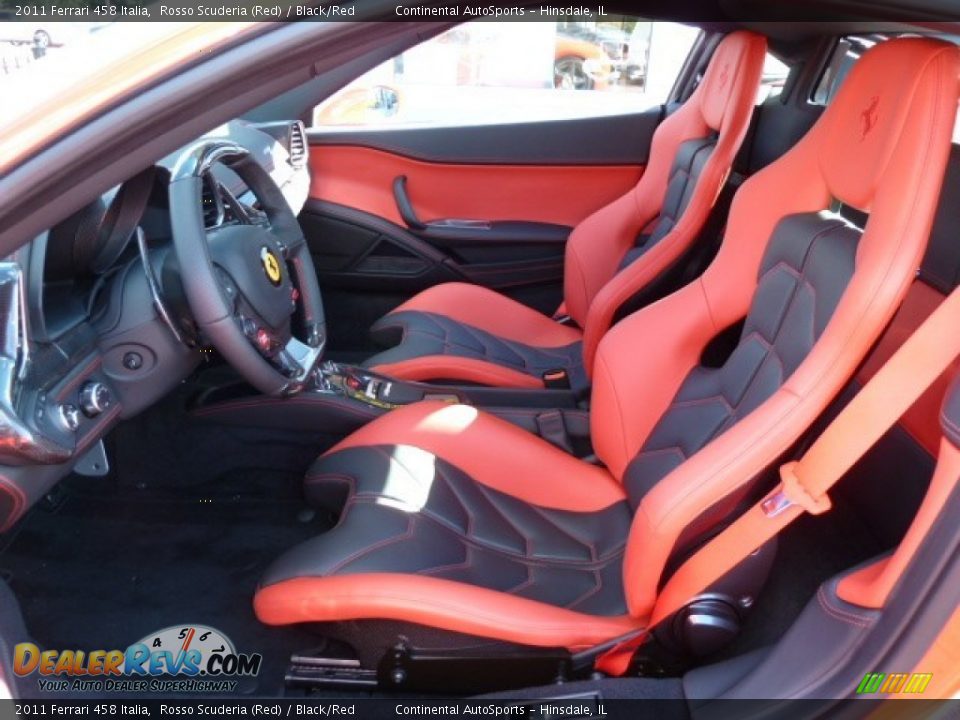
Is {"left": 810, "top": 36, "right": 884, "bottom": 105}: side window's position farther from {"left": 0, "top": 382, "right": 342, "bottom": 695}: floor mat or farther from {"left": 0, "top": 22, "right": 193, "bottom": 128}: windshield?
{"left": 0, "top": 22, "right": 193, "bottom": 128}: windshield

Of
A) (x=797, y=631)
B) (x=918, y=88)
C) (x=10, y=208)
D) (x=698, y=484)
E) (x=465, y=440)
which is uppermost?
(x=918, y=88)

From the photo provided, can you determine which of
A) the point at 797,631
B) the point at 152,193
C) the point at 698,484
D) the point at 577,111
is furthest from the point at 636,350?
the point at 577,111

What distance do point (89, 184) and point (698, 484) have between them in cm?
84

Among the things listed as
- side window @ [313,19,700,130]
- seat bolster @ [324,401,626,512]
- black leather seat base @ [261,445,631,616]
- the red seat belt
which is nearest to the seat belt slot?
seat bolster @ [324,401,626,512]

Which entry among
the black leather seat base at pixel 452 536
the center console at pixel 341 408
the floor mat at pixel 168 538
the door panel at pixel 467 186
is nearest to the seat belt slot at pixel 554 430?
the center console at pixel 341 408

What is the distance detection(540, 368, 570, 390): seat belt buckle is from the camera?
2.27 meters

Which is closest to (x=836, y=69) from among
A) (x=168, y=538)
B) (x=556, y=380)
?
(x=556, y=380)

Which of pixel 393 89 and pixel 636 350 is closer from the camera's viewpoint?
pixel 636 350

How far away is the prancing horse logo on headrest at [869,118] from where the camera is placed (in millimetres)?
1151

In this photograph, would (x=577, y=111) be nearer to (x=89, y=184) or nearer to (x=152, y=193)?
(x=152, y=193)

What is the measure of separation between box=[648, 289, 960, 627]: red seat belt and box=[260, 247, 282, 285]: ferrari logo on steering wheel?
3.19 ft

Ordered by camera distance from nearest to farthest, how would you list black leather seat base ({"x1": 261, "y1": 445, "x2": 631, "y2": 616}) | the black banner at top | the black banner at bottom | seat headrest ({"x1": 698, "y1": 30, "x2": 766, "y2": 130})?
the black banner at top → the black banner at bottom → black leather seat base ({"x1": 261, "y1": 445, "x2": 631, "y2": 616}) → seat headrest ({"x1": 698, "y1": 30, "x2": 766, "y2": 130})

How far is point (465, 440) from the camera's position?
5.43 feet

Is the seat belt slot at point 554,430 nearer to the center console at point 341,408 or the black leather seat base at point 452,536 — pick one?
the center console at point 341,408
